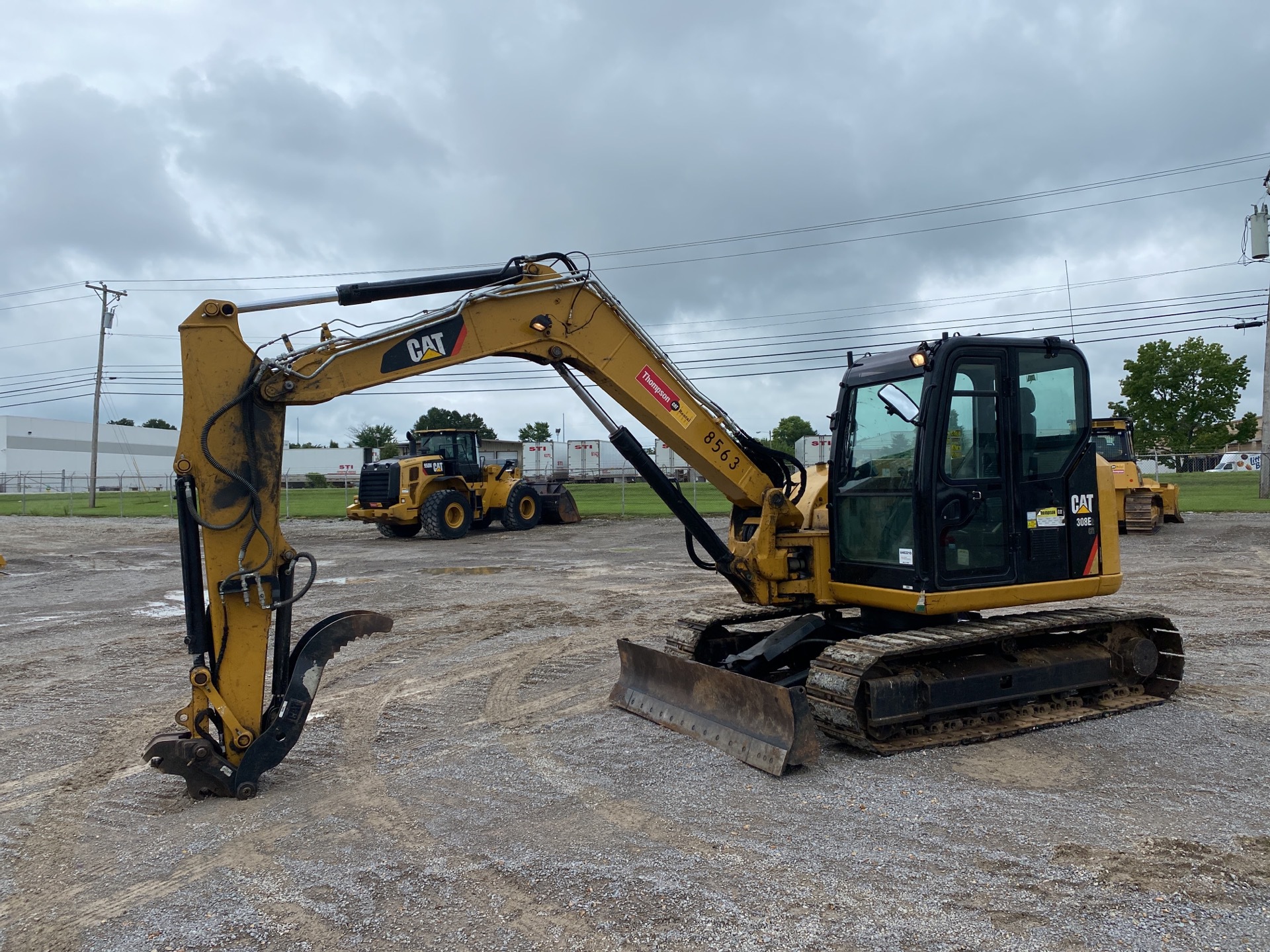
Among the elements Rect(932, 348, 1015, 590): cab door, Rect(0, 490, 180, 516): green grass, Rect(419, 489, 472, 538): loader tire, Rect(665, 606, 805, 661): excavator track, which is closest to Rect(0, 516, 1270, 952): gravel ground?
Rect(665, 606, 805, 661): excavator track

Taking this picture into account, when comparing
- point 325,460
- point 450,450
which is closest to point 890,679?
point 450,450

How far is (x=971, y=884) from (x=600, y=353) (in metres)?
3.98

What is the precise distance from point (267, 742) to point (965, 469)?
462 cm

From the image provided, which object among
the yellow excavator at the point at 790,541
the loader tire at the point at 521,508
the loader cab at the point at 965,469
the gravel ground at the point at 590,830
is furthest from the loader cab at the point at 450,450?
the loader cab at the point at 965,469

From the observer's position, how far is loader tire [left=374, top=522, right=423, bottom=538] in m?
22.6

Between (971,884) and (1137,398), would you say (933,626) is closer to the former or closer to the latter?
(971,884)

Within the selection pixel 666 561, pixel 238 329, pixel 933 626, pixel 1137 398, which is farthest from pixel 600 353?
pixel 1137 398

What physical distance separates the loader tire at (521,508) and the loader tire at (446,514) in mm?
1512

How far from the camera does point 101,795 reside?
5.28 metres

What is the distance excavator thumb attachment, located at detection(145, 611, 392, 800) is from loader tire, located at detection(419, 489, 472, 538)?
16.8 metres

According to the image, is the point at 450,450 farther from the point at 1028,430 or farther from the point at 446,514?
the point at 1028,430

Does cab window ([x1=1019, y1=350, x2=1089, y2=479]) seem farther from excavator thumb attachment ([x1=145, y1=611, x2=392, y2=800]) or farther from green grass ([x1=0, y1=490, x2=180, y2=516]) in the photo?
green grass ([x1=0, y1=490, x2=180, y2=516])

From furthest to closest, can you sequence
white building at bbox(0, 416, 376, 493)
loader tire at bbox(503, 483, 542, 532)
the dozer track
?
white building at bbox(0, 416, 376, 493) → loader tire at bbox(503, 483, 542, 532) → the dozer track

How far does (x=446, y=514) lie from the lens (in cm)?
2250
